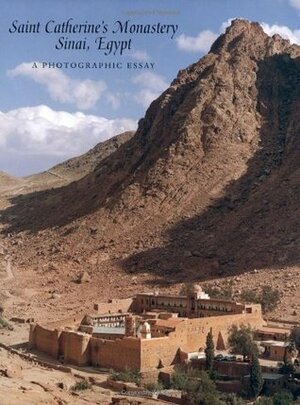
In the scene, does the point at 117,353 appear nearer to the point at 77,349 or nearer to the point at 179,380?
the point at 77,349

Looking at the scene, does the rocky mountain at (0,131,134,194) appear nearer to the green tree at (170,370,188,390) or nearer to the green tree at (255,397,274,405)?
the green tree at (170,370,188,390)

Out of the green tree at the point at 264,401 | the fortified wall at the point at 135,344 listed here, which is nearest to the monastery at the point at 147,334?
the fortified wall at the point at 135,344

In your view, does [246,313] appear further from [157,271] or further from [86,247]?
[86,247]

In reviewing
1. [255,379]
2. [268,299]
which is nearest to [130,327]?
[255,379]

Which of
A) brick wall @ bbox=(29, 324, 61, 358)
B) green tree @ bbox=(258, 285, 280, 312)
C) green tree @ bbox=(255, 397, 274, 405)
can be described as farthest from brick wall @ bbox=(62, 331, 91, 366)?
green tree @ bbox=(258, 285, 280, 312)

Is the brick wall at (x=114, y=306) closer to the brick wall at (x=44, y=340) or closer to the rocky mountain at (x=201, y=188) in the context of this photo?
the brick wall at (x=44, y=340)

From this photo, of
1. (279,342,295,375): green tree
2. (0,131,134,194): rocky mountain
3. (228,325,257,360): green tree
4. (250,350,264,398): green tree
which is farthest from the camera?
(0,131,134,194): rocky mountain
